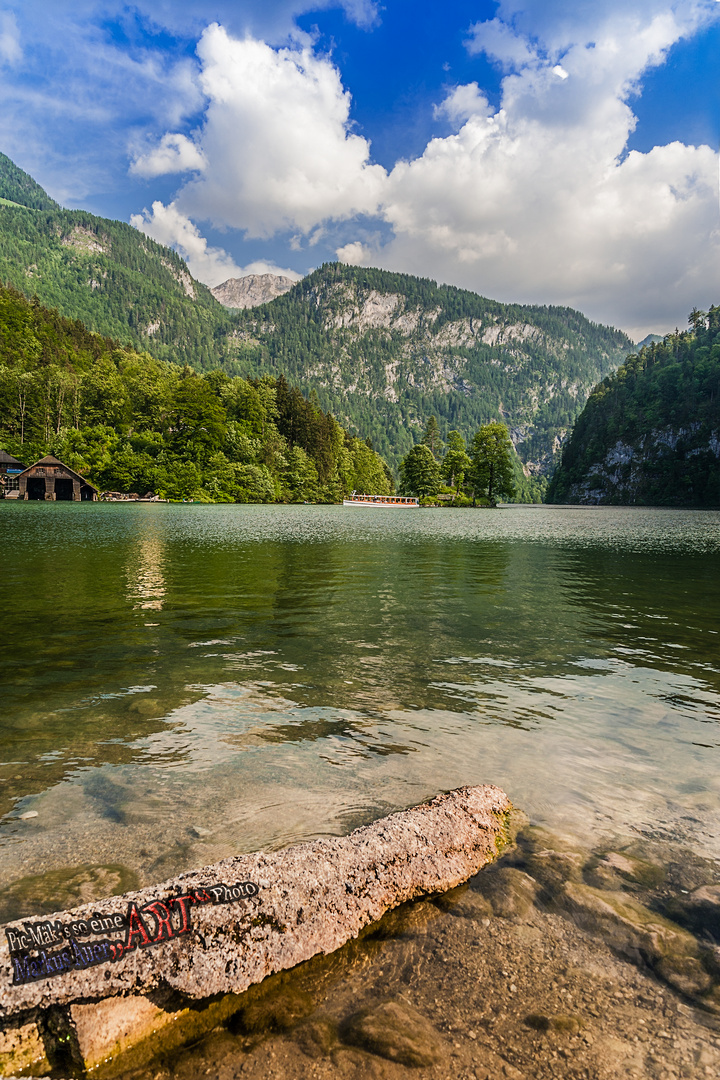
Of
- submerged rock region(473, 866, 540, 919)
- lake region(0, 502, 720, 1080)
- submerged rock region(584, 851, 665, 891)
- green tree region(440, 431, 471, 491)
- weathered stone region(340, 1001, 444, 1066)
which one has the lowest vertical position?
lake region(0, 502, 720, 1080)

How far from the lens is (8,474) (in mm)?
104250

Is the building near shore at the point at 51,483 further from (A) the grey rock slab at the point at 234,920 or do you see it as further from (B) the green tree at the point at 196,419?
(A) the grey rock slab at the point at 234,920

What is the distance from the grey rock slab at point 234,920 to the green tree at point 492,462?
13604 cm

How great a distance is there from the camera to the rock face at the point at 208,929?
2.46 meters

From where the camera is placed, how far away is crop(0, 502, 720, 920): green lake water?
15.6 ft

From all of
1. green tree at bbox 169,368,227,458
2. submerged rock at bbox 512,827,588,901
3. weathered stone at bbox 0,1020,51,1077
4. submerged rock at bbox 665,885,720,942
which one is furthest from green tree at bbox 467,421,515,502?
weathered stone at bbox 0,1020,51,1077

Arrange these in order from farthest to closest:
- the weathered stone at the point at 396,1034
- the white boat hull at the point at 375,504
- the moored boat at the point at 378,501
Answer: the moored boat at the point at 378,501 < the white boat hull at the point at 375,504 < the weathered stone at the point at 396,1034

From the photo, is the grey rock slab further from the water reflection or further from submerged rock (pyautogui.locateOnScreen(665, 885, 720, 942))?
the water reflection

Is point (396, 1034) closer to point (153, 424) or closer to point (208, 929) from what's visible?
point (208, 929)

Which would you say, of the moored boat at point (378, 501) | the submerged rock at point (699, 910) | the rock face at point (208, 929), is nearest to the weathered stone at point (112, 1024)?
the rock face at point (208, 929)

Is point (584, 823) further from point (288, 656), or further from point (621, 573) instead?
point (621, 573)

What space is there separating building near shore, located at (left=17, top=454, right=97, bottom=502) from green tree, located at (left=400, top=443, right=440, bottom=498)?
86123 mm

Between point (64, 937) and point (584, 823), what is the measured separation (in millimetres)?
4291

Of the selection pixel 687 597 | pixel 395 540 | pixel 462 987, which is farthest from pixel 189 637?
pixel 395 540
